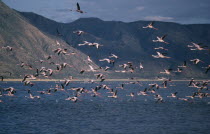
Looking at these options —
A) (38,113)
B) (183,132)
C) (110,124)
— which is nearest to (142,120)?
(110,124)

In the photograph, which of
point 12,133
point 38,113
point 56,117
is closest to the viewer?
point 12,133

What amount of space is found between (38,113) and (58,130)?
55.3ft

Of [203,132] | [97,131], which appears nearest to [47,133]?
[97,131]

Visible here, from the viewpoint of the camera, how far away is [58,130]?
1624 inches

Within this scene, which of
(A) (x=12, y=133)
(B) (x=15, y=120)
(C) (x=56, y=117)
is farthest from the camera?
(C) (x=56, y=117)

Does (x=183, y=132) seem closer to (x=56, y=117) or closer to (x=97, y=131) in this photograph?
(x=97, y=131)

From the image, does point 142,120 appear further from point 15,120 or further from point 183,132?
point 15,120

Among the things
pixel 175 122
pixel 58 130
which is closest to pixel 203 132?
pixel 175 122

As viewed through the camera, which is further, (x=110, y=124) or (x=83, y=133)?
(x=110, y=124)

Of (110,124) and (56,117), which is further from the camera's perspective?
(56,117)

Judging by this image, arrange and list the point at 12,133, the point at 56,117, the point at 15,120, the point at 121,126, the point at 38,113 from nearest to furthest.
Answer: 1. the point at 12,133
2. the point at 121,126
3. the point at 15,120
4. the point at 56,117
5. the point at 38,113

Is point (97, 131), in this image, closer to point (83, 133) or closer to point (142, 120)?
point (83, 133)

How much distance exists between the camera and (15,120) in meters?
48.5

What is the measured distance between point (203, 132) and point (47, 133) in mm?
17668
